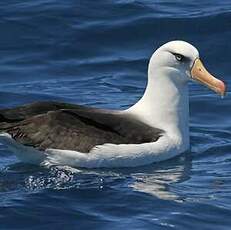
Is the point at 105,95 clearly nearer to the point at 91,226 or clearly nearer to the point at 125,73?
the point at 125,73

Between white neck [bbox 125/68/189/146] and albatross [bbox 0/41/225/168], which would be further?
white neck [bbox 125/68/189/146]

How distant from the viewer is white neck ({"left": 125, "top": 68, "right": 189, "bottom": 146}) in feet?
42.2

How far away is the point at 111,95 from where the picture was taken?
1538 centimetres

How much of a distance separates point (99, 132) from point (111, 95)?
3.10 meters

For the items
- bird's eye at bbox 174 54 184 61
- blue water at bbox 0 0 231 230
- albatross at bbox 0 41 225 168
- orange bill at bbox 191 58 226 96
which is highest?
bird's eye at bbox 174 54 184 61

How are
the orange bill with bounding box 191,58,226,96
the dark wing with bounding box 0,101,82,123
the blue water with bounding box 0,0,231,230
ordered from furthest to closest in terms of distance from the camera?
the orange bill with bounding box 191,58,226,96 → the dark wing with bounding box 0,101,82,123 → the blue water with bounding box 0,0,231,230

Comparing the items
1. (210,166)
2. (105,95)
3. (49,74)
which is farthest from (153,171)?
(49,74)

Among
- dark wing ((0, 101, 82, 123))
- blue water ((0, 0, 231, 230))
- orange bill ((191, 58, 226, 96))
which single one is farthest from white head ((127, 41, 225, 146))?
dark wing ((0, 101, 82, 123))

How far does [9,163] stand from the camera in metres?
12.7

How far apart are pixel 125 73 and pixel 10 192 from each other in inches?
191

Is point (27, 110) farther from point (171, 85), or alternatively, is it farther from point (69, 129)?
point (171, 85)

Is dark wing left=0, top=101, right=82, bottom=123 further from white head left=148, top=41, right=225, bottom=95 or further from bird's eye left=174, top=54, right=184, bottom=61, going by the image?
bird's eye left=174, top=54, right=184, bottom=61

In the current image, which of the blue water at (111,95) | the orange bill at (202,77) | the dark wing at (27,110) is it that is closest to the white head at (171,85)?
the orange bill at (202,77)

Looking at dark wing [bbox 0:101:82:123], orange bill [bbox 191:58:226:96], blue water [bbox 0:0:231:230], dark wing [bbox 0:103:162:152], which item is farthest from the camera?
orange bill [bbox 191:58:226:96]
